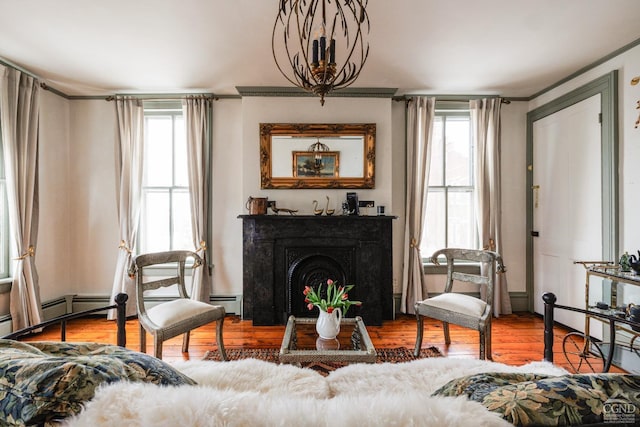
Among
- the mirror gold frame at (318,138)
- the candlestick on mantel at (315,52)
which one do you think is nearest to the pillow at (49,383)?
the candlestick on mantel at (315,52)

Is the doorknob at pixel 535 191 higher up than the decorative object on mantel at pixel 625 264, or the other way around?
the doorknob at pixel 535 191

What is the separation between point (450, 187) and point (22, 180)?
189 inches

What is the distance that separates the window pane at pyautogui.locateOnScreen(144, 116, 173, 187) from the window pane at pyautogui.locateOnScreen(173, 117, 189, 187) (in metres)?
0.07

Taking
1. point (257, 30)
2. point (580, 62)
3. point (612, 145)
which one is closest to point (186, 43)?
point (257, 30)

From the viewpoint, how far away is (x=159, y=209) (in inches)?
158

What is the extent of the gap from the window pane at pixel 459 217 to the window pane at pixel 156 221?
363cm

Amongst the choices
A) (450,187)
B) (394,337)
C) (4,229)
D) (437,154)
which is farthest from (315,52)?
(4,229)

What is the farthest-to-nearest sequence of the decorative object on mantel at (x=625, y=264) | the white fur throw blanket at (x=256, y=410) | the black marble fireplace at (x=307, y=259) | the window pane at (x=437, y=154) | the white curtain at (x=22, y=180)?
→ 1. the window pane at (x=437, y=154)
2. the black marble fireplace at (x=307, y=259)
3. the white curtain at (x=22, y=180)
4. the decorative object on mantel at (x=625, y=264)
5. the white fur throw blanket at (x=256, y=410)

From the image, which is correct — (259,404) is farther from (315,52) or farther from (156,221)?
(156,221)

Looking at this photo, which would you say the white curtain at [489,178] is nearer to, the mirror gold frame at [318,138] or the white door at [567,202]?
the white door at [567,202]

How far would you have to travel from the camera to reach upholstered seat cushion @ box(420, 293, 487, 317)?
8.40 ft

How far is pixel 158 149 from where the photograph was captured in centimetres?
400

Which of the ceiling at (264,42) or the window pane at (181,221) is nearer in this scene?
the ceiling at (264,42)

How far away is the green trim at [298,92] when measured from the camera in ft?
12.1
